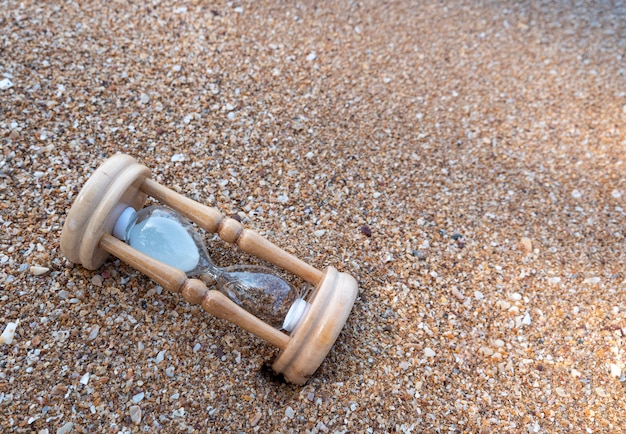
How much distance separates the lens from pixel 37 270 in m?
0.89

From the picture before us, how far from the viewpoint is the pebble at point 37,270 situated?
89 centimetres

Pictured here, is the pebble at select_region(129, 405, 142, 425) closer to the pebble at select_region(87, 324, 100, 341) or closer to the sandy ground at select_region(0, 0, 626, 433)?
the sandy ground at select_region(0, 0, 626, 433)

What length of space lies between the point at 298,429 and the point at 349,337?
17 cm

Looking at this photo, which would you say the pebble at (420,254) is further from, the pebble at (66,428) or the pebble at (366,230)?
the pebble at (66,428)

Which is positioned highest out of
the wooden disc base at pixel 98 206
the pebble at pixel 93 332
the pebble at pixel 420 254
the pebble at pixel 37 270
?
the wooden disc base at pixel 98 206

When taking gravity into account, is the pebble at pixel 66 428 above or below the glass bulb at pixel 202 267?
below

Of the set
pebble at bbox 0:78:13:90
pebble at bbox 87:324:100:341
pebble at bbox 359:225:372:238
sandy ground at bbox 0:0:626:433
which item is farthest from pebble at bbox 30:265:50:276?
pebble at bbox 359:225:372:238

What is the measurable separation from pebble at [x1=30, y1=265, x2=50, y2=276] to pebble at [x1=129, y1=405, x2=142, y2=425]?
0.89ft

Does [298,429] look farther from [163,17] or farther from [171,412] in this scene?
[163,17]

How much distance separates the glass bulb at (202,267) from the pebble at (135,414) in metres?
0.21

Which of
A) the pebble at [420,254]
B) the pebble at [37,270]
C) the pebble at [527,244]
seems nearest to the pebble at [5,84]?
the pebble at [37,270]

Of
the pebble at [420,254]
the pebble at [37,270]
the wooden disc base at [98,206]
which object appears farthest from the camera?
the pebble at [420,254]

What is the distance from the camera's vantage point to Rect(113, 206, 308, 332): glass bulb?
831 millimetres

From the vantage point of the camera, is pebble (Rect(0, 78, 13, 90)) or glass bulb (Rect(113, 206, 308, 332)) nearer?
glass bulb (Rect(113, 206, 308, 332))
